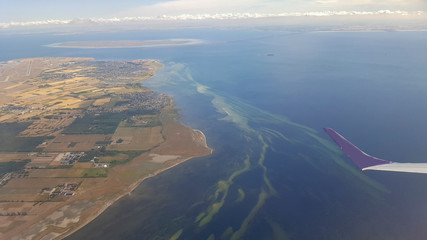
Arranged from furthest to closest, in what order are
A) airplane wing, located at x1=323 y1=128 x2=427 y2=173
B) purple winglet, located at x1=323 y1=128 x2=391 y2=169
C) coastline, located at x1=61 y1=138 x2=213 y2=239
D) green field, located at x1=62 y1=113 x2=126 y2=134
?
green field, located at x1=62 y1=113 x2=126 y2=134 < coastline, located at x1=61 y1=138 x2=213 y2=239 < purple winglet, located at x1=323 y1=128 x2=391 y2=169 < airplane wing, located at x1=323 y1=128 x2=427 y2=173

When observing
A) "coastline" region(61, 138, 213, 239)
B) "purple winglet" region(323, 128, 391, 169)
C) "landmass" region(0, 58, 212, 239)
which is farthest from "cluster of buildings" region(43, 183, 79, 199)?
"purple winglet" region(323, 128, 391, 169)

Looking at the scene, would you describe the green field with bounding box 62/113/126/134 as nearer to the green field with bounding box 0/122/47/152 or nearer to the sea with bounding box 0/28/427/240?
the green field with bounding box 0/122/47/152

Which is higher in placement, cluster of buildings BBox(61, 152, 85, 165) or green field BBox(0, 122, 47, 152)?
green field BBox(0, 122, 47, 152)

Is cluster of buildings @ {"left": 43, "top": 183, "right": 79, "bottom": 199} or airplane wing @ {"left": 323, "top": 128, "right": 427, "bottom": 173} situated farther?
cluster of buildings @ {"left": 43, "top": 183, "right": 79, "bottom": 199}

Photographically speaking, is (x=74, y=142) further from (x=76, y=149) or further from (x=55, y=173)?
(x=55, y=173)

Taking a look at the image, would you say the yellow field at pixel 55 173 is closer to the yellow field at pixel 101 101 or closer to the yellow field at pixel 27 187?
the yellow field at pixel 27 187

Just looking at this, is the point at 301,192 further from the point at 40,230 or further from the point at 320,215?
the point at 40,230

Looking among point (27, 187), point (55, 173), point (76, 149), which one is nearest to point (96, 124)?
point (76, 149)

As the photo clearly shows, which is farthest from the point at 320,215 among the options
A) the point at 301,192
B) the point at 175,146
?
the point at 175,146

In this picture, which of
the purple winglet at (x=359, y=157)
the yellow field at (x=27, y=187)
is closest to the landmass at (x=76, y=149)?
the yellow field at (x=27, y=187)
